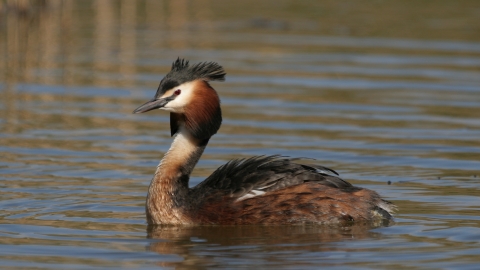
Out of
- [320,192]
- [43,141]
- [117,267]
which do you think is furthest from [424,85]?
[117,267]

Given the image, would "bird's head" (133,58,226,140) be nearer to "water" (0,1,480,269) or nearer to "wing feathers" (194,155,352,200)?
"wing feathers" (194,155,352,200)

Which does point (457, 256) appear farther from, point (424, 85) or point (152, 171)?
point (424, 85)

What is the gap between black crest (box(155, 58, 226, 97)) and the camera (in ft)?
29.6

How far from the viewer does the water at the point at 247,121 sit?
26.0ft

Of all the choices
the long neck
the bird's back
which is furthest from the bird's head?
the bird's back

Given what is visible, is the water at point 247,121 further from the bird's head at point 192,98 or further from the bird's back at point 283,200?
the bird's head at point 192,98

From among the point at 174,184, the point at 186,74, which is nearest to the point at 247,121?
the point at 186,74

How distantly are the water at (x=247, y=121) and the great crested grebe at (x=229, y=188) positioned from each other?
159 millimetres

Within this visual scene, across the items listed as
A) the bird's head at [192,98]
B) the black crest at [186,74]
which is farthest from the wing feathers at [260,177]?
the black crest at [186,74]

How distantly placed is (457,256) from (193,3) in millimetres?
18692

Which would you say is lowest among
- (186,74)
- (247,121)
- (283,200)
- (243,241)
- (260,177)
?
(243,241)

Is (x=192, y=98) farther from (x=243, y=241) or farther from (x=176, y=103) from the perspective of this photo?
(x=243, y=241)

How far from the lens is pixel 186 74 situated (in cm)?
906

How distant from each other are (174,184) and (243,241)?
43.2 inches
